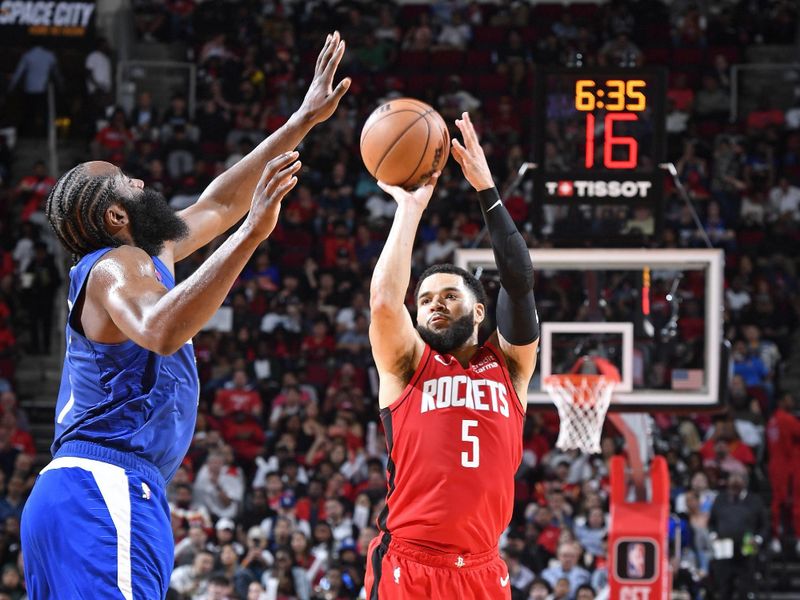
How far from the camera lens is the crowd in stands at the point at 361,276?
11.3m

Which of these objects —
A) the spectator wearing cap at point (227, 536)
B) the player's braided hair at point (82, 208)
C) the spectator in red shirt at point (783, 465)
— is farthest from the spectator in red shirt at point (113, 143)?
the player's braided hair at point (82, 208)

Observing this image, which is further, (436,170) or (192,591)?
(192,591)

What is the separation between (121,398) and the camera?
3547 millimetres

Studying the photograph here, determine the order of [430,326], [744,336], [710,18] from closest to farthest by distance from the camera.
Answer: [430,326]
[744,336]
[710,18]

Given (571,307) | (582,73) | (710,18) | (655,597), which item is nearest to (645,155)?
(582,73)

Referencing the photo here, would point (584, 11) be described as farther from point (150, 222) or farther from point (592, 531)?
point (150, 222)

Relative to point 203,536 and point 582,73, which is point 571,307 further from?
point 203,536

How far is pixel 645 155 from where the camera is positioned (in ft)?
28.7

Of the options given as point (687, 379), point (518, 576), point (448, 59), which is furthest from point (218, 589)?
point (448, 59)

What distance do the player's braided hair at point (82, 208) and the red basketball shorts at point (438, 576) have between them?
1.70m

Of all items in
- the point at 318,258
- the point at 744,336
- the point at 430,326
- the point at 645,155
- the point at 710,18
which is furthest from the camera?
the point at 710,18

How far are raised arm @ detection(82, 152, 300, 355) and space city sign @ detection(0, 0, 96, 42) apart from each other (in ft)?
49.0

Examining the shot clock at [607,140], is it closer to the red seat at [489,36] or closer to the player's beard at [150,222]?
the player's beard at [150,222]

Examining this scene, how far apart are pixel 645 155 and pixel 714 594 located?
4.41 metres
